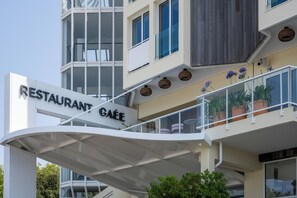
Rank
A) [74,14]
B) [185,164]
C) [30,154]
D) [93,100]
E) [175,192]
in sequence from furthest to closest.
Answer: [74,14]
[93,100]
[30,154]
[185,164]
[175,192]

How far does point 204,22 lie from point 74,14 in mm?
14625

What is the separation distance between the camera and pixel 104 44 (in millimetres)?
40062

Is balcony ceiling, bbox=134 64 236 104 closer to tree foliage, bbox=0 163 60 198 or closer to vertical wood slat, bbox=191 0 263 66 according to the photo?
vertical wood slat, bbox=191 0 263 66

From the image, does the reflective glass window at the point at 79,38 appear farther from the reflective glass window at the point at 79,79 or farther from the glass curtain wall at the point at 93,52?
the reflective glass window at the point at 79,79

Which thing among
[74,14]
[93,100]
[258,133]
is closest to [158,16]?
[93,100]

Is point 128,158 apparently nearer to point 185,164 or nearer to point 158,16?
point 185,164

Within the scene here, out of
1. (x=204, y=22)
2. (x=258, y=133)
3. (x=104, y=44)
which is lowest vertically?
(x=258, y=133)

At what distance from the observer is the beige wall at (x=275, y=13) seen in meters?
22.4

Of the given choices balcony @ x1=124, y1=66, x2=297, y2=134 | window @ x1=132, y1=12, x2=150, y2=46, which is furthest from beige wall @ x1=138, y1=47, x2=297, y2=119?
balcony @ x1=124, y1=66, x2=297, y2=134

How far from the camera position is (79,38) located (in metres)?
40.3

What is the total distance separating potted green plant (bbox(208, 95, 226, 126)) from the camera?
22.8 meters

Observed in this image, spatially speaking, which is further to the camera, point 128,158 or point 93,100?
point 93,100

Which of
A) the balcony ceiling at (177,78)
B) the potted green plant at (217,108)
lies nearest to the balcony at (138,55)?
the balcony ceiling at (177,78)

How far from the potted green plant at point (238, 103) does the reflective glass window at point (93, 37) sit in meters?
17.9
